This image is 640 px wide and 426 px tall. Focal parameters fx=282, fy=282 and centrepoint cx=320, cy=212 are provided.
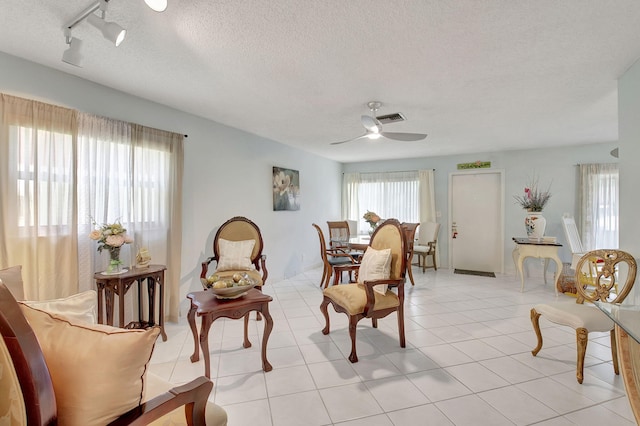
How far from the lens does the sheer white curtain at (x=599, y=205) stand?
475 cm

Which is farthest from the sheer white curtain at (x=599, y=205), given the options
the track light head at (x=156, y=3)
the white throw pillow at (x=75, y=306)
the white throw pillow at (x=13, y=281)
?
the white throw pillow at (x=13, y=281)

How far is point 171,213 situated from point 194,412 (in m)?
2.59

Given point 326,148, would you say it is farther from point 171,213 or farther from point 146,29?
point 146,29

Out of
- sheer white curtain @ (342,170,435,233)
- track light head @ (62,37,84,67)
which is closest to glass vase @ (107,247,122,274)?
track light head @ (62,37,84,67)

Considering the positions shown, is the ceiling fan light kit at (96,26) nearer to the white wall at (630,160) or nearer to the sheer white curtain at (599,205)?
the white wall at (630,160)

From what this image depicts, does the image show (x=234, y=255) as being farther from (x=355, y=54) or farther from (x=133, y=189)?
(x=355, y=54)

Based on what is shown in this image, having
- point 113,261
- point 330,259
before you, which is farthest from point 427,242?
point 113,261

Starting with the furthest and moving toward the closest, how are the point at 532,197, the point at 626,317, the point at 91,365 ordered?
the point at 532,197 < the point at 626,317 < the point at 91,365

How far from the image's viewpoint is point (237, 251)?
3.47 metres

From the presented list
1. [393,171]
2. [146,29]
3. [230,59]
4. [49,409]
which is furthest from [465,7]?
[393,171]

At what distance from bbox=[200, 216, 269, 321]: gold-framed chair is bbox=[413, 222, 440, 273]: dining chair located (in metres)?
3.31

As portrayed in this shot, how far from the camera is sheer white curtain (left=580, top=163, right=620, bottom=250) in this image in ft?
15.6

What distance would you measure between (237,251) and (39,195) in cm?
183

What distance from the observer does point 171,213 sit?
3.21 meters
